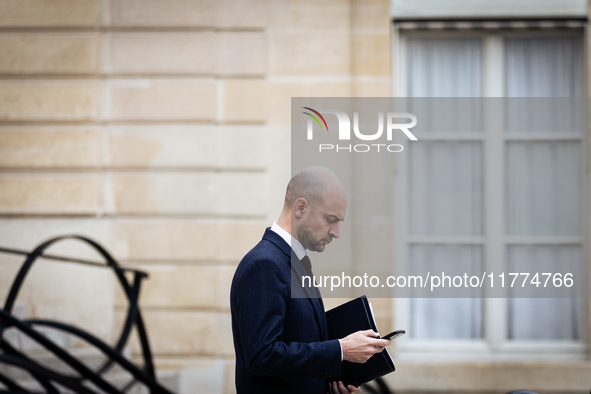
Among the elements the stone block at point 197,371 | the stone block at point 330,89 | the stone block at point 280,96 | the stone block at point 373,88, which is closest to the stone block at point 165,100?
the stone block at point 280,96

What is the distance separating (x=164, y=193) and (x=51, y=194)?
2.85 feet

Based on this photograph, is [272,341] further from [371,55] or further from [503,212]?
[371,55]

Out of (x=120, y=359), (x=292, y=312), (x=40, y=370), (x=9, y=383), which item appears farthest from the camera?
(x=9, y=383)

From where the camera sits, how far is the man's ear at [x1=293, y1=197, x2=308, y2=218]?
106cm

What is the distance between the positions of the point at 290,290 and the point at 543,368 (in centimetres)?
295

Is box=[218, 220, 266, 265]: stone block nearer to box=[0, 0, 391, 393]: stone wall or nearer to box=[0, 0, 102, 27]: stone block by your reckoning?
box=[0, 0, 391, 393]: stone wall

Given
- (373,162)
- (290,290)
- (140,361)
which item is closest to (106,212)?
(140,361)

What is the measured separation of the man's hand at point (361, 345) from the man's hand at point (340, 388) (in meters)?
0.09

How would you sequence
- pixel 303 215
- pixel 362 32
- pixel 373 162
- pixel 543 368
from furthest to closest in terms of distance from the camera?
pixel 362 32 < pixel 543 368 < pixel 373 162 < pixel 303 215

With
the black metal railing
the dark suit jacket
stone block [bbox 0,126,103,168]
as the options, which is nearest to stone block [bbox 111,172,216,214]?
stone block [bbox 0,126,103,168]

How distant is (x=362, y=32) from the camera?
3584 mm

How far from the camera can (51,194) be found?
3680mm

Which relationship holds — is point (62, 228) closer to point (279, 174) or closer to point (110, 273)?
point (110, 273)

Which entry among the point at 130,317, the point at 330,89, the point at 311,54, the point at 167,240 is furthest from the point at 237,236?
the point at 311,54
